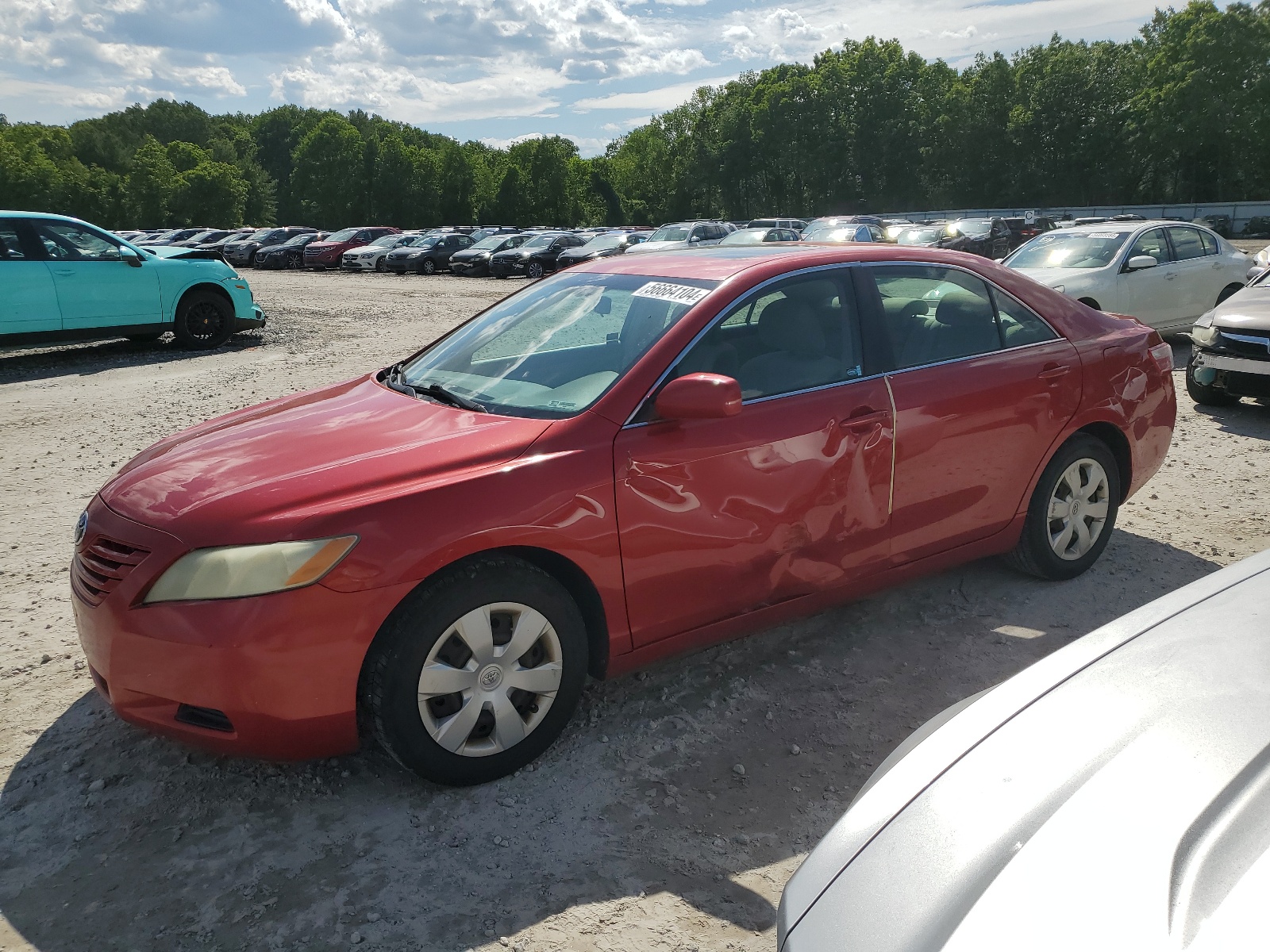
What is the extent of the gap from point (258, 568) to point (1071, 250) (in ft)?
36.1

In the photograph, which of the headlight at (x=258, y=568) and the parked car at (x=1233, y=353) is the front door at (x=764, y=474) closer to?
→ the headlight at (x=258, y=568)

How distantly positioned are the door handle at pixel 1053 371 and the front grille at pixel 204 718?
3473mm

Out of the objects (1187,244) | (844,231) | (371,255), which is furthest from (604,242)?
(1187,244)

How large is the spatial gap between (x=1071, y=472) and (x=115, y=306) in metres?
11.5

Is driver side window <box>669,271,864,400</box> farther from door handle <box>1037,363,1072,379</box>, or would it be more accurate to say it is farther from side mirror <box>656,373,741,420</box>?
door handle <box>1037,363,1072,379</box>

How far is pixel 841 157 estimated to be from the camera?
81812 millimetres

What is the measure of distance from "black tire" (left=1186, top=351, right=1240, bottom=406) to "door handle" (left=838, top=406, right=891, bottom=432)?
6.08 m

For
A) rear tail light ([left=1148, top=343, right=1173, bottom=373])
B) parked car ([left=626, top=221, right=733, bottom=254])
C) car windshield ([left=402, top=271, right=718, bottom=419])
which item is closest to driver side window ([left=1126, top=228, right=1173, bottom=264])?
rear tail light ([left=1148, top=343, right=1173, bottom=373])

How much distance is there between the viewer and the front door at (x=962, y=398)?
3.88 metres

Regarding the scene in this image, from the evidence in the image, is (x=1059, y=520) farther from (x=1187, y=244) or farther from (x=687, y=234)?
(x=687, y=234)

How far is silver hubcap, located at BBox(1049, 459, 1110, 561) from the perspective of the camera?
4.50 meters

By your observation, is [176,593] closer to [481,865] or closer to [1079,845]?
[481,865]

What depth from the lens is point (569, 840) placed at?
9.32 ft

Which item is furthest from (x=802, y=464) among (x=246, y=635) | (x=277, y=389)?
(x=277, y=389)
